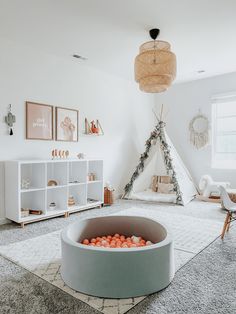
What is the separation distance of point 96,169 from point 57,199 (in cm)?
Answer: 101

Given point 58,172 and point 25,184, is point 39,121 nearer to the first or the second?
point 58,172

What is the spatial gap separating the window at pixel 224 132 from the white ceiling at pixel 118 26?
1333 millimetres

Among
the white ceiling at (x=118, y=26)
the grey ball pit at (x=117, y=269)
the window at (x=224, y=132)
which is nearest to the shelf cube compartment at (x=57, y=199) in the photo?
the grey ball pit at (x=117, y=269)

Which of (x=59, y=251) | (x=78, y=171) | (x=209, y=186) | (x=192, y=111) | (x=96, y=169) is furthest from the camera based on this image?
(x=192, y=111)

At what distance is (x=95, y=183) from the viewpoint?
493cm

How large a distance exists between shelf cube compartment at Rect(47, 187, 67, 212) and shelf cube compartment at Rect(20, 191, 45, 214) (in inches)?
8.5

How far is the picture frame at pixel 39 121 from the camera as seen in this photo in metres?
4.02

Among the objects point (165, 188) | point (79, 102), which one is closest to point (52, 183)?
point (79, 102)

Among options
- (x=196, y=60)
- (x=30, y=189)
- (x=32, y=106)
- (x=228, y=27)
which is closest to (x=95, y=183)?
(x=30, y=189)

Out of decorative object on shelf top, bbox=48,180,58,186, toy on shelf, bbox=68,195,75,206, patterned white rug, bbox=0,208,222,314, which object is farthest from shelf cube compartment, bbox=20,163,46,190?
patterned white rug, bbox=0,208,222,314

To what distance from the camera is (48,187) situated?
3912mm

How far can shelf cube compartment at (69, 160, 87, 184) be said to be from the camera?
4504mm

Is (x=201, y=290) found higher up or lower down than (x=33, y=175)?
lower down

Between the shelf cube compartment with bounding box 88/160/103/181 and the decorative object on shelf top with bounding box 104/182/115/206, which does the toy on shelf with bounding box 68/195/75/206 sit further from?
the decorative object on shelf top with bounding box 104/182/115/206
